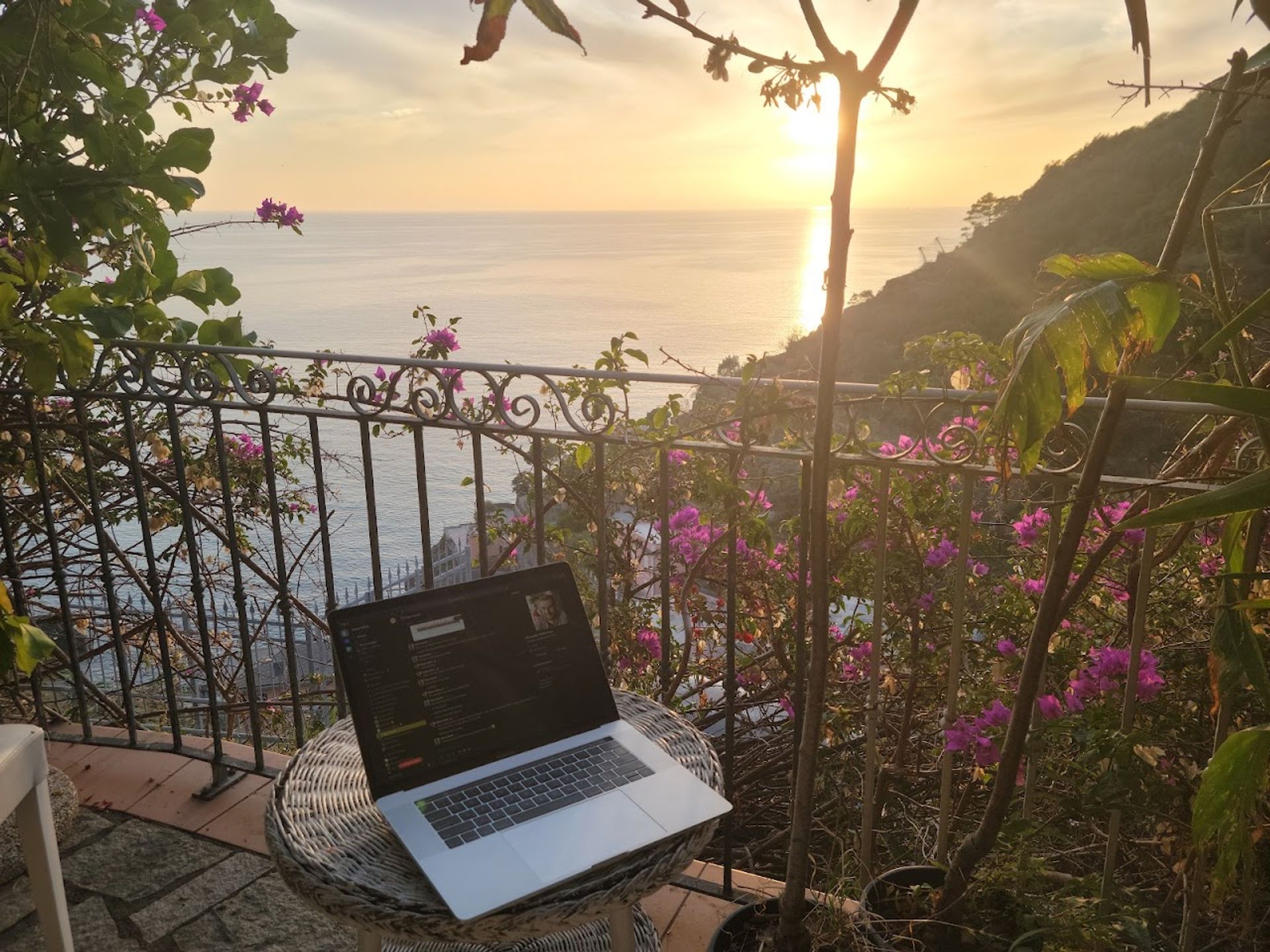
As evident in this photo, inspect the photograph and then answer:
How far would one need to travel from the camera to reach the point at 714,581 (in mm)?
2842

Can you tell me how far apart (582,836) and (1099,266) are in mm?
988

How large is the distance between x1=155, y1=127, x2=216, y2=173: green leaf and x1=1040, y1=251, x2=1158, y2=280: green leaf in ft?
6.45

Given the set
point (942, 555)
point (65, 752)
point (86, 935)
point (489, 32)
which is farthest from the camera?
point (65, 752)

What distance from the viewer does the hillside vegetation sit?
366 inches

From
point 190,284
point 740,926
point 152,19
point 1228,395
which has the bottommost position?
point 740,926

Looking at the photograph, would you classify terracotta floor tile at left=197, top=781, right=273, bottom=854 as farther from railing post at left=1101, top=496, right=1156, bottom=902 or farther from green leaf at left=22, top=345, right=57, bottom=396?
railing post at left=1101, top=496, right=1156, bottom=902

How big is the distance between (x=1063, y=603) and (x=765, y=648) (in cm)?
174

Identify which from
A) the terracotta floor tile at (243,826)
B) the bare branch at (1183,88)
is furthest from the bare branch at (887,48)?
the terracotta floor tile at (243,826)

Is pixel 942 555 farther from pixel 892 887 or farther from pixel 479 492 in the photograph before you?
pixel 479 492

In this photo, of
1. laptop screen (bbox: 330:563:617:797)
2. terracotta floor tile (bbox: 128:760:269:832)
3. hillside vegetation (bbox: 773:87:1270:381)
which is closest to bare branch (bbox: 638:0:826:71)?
laptop screen (bbox: 330:563:617:797)

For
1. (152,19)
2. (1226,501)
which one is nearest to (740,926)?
(1226,501)

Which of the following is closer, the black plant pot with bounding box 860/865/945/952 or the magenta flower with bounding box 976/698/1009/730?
the black plant pot with bounding box 860/865/945/952

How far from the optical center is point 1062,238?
13.1 metres

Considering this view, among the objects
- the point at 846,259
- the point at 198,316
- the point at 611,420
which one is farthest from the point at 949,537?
the point at 198,316
